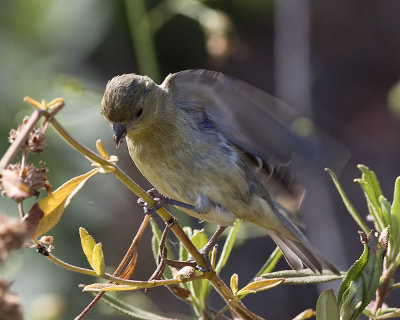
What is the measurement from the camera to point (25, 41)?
5.52 metres

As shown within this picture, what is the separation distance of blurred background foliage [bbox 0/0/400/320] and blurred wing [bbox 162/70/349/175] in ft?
1.66

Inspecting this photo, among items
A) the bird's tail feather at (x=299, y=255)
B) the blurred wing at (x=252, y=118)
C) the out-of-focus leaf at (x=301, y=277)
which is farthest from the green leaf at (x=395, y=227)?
the bird's tail feather at (x=299, y=255)

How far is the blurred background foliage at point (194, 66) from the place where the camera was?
4590 millimetres

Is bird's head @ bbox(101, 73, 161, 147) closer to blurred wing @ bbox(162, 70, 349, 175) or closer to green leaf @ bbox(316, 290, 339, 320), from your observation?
blurred wing @ bbox(162, 70, 349, 175)

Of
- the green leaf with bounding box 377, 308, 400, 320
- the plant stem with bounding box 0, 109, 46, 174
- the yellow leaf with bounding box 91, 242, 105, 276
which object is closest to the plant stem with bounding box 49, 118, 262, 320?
the yellow leaf with bounding box 91, 242, 105, 276

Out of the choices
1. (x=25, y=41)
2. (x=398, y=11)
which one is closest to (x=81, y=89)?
(x=25, y=41)

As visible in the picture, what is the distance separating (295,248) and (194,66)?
15.1 ft

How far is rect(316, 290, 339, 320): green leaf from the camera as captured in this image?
1.49m

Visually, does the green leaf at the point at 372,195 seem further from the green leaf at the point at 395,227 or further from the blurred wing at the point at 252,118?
the blurred wing at the point at 252,118

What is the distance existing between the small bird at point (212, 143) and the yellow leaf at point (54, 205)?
102 cm

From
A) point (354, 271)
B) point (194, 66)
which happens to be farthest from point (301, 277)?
point (194, 66)

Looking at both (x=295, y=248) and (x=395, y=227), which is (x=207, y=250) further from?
(x=395, y=227)

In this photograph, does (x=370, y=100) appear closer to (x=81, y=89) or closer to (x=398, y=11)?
(x=398, y=11)

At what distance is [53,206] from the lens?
137 centimetres
